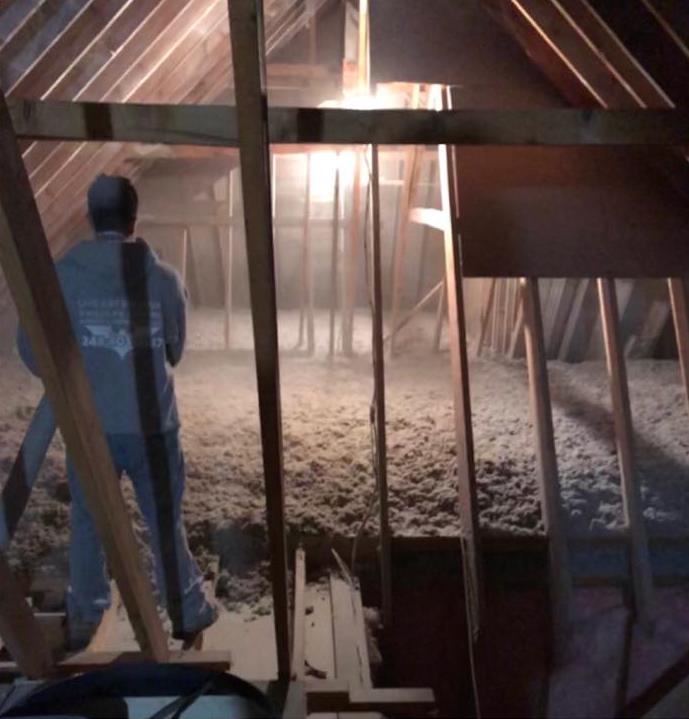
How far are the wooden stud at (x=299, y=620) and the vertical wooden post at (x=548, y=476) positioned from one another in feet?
3.12

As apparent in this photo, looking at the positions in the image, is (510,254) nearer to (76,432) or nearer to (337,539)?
(337,539)

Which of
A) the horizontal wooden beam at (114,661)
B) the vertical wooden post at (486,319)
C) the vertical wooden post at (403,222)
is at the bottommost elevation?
the horizontal wooden beam at (114,661)

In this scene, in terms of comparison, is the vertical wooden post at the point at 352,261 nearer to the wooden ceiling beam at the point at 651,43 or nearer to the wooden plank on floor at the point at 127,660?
the wooden ceiling beam at the point at 651,43

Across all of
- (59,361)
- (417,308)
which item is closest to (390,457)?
(417,308)

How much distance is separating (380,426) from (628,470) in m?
1.03

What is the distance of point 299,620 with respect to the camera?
7.80 feet

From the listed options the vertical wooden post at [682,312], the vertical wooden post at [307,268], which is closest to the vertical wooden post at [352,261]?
the vertical wooden post at [307,268]

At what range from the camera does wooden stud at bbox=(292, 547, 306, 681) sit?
2115 mm

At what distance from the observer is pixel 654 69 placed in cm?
192

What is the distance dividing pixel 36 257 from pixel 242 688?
0.87 meters

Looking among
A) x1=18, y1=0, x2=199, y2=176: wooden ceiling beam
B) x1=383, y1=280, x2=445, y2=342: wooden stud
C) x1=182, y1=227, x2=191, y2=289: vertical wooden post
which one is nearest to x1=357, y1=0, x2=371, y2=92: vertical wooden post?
x1=18, y1=0, x2=199, y2=176: wooden ceiling beam

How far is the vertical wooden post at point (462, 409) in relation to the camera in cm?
257

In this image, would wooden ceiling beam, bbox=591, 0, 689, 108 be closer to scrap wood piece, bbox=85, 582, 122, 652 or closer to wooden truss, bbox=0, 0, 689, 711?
wooden truss, bbox=0, 0, 689, 711

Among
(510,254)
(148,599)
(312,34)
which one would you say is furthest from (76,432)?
(312,34)
